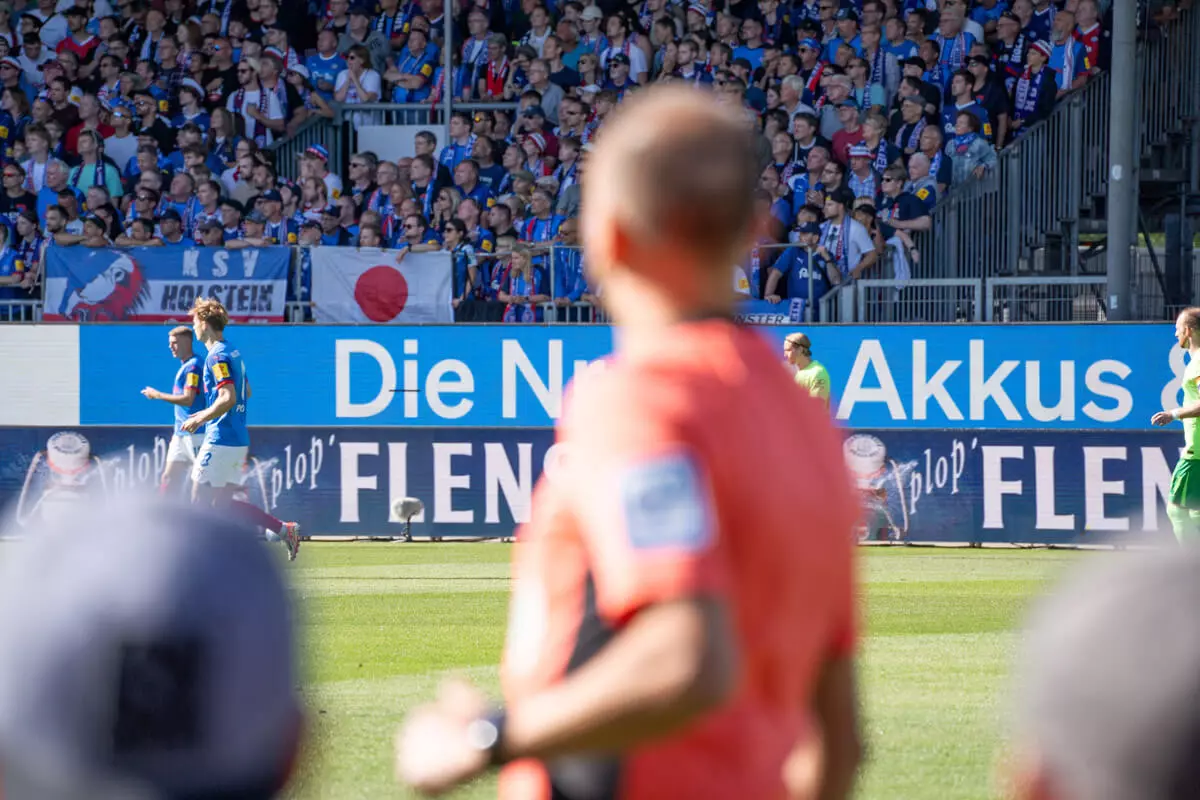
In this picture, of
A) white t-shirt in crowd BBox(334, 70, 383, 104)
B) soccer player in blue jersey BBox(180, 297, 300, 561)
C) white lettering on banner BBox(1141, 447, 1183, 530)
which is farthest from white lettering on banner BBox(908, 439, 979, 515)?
white t-shirt in crowd BBox(334, 70, 383, 104)

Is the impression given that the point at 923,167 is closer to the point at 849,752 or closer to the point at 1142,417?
the point at 1142,417

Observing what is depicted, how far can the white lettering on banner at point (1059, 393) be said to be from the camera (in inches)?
673

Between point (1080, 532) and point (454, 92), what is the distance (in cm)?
1077

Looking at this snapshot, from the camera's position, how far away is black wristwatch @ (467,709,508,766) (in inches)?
81.8

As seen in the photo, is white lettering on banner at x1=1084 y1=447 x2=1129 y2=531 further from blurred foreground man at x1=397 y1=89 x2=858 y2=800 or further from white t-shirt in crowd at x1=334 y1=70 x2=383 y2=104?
blurred foreground man at x1=397 y1=89 x2=858 y2=800

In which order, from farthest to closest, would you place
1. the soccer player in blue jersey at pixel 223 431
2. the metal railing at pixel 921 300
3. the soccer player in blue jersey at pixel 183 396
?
the metal railing at pixel 921 300 → the soccer player in blue jersey at pixel 183 396 → the soccer player in blue jersey at pixel 223 431

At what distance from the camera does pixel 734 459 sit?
80.0 inches

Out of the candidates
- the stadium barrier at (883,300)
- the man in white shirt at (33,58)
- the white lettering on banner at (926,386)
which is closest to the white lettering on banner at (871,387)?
the white lettering on banner at (926,386)

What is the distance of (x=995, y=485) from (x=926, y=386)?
1185 mm

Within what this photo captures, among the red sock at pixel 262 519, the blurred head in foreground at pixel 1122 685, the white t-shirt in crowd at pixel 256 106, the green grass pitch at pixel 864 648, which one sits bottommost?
the green grass pitch at pixel 864 648

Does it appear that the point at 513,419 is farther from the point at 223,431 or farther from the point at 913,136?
the point at 913,136

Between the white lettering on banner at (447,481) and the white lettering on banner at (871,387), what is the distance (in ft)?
13.0

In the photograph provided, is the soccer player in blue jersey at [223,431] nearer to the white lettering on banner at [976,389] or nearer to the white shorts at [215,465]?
the white shorts at [215,465]

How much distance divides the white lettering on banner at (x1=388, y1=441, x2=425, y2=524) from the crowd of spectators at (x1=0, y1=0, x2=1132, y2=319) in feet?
6.04
